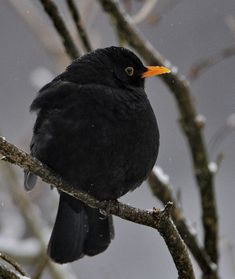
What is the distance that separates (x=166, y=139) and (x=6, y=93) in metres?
3.45

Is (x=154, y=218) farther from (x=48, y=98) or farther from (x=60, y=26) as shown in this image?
(x=60, y=26)

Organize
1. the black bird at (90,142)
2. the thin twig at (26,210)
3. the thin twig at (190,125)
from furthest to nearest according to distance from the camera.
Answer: the thin twig at (26,210) < the thin twig at (190,125) < the black bird at (90,142)

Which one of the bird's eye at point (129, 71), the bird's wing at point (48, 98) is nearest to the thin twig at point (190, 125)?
the bird's eye at point (129, 71)

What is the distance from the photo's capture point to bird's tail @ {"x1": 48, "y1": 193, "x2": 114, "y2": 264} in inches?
200

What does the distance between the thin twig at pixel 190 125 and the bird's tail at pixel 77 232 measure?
2.18 feet

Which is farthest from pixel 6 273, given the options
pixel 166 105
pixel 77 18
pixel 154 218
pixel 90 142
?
pixel 166 105

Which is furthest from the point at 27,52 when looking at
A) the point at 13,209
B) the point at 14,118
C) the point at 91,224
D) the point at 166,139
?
the point at 91,224

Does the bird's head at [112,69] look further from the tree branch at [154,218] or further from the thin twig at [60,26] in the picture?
the tree branch at [154,218]

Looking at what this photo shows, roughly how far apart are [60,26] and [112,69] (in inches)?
19.2

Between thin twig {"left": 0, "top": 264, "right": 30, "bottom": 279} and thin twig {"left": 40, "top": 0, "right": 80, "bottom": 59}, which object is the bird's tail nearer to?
thin twig {"left": 40, "top": 0, "right": 80, "bottom": 59}

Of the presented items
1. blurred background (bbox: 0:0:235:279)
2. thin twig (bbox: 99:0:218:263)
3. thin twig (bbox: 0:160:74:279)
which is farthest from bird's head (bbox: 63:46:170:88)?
blurred background (bbox: 0:0:235:279)

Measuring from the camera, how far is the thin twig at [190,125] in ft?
17.3

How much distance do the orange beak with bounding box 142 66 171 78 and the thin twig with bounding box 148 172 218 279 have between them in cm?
70

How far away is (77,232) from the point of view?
204 inches
